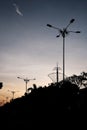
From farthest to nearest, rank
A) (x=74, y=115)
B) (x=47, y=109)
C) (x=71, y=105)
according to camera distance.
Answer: (x=47, y=109)
(x=71, y=105)
(x=74, y=115)

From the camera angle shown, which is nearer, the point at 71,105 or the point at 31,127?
the point at 71,105

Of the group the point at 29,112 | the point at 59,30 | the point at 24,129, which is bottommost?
the point at 24,129

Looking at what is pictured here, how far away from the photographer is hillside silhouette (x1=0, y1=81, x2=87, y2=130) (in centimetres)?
1268

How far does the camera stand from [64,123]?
42.1ft

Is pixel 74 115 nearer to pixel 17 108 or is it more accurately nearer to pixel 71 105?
pixel 71 105

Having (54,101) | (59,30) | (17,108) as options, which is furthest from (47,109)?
(59,30)

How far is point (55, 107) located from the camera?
1396 centimetres

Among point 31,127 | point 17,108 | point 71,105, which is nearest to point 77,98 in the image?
point 71,105

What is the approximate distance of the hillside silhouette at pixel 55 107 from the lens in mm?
12680

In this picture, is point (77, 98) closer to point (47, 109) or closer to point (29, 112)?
point (47, 109)

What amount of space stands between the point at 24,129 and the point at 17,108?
10.4 ft

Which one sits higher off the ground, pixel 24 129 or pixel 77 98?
pixel 77 98

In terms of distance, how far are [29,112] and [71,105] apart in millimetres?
3549

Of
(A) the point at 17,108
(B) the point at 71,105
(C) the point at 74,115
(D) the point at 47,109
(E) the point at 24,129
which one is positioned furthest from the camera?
(A) the point at 17,108
